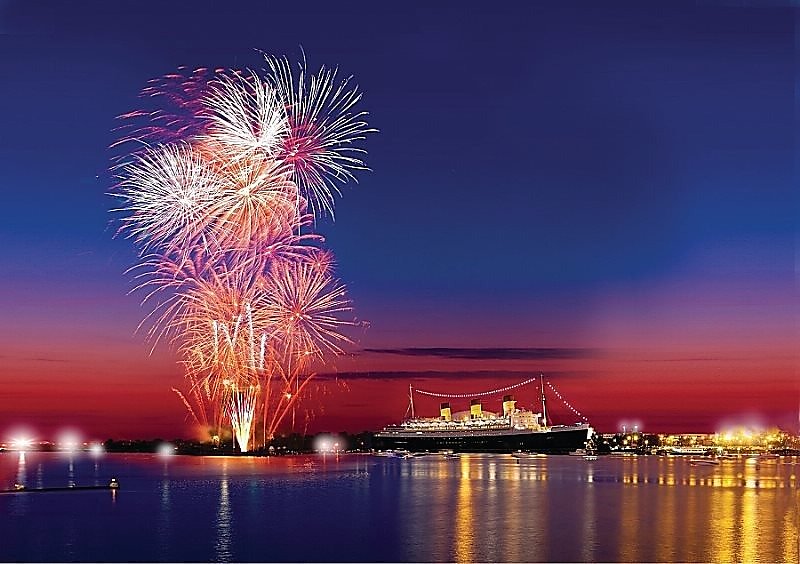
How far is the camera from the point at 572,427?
4975 centimetres

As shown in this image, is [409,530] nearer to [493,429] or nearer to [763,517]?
[763,517]

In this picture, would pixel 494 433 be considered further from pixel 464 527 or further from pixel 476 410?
pixel 464 527

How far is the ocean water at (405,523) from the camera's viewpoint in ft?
35.6

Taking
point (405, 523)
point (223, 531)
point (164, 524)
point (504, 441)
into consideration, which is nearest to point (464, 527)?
point (405, 523)

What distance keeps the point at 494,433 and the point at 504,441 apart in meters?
0.66

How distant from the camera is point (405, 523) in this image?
13.9 m

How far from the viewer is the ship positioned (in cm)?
4791

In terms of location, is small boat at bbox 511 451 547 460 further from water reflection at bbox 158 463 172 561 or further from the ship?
water reflection at bbox 158 463 172 561

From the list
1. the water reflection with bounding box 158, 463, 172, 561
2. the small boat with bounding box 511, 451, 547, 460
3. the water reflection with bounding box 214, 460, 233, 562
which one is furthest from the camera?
the small boat with bounding box 511, 451, 547, 460

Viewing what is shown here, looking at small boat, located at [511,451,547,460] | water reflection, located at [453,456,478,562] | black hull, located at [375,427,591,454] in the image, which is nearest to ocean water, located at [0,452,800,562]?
water reflection, located at [453,456,478,562]

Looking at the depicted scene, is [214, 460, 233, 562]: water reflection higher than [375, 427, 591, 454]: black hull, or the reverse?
[214, 460, 233, 562]: water reflection

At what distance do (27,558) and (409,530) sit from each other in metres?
5.08

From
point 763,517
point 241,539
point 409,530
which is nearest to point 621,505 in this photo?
point 763,517

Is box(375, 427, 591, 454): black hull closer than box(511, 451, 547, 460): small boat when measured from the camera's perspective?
No
